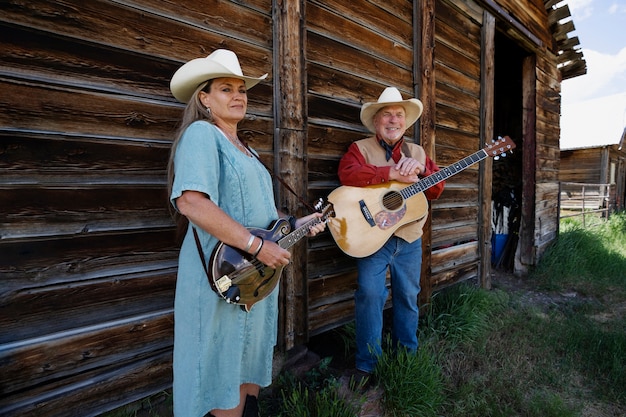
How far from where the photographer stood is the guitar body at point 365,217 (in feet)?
7.75

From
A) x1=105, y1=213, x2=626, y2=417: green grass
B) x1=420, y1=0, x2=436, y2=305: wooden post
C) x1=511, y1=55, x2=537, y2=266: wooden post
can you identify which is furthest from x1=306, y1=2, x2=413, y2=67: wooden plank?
x1=511, y1=55, x2=537, y2=266: wooden post

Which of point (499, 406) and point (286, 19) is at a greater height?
point (286, 19)

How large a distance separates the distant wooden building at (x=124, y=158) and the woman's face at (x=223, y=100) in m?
0.50

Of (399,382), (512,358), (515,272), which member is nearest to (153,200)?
(399,382)

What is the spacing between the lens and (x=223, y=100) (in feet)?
5.36

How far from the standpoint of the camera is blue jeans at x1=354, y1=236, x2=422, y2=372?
8.01ft

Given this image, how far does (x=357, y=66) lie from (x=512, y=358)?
112 inches

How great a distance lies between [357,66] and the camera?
307 cm

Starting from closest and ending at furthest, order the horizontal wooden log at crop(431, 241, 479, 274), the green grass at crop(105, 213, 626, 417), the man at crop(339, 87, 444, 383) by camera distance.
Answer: the green grass at crop(105, 213, 626, 417)
the man at crop(339, 87, 444, 383)
the horizontal wooden log at crop(431, 241, 479, 274)

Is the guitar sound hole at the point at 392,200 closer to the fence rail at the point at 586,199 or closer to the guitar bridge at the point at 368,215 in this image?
the guitar bridge at the point at 368,215

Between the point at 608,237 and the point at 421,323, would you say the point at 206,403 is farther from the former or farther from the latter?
the point at 608,237

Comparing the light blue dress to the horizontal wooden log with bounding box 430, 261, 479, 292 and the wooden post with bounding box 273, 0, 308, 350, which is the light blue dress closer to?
the wooden post with bounding box 273, 0, 308, 350

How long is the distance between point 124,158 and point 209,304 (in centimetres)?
94

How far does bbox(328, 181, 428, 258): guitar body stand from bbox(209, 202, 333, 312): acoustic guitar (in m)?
0.73
